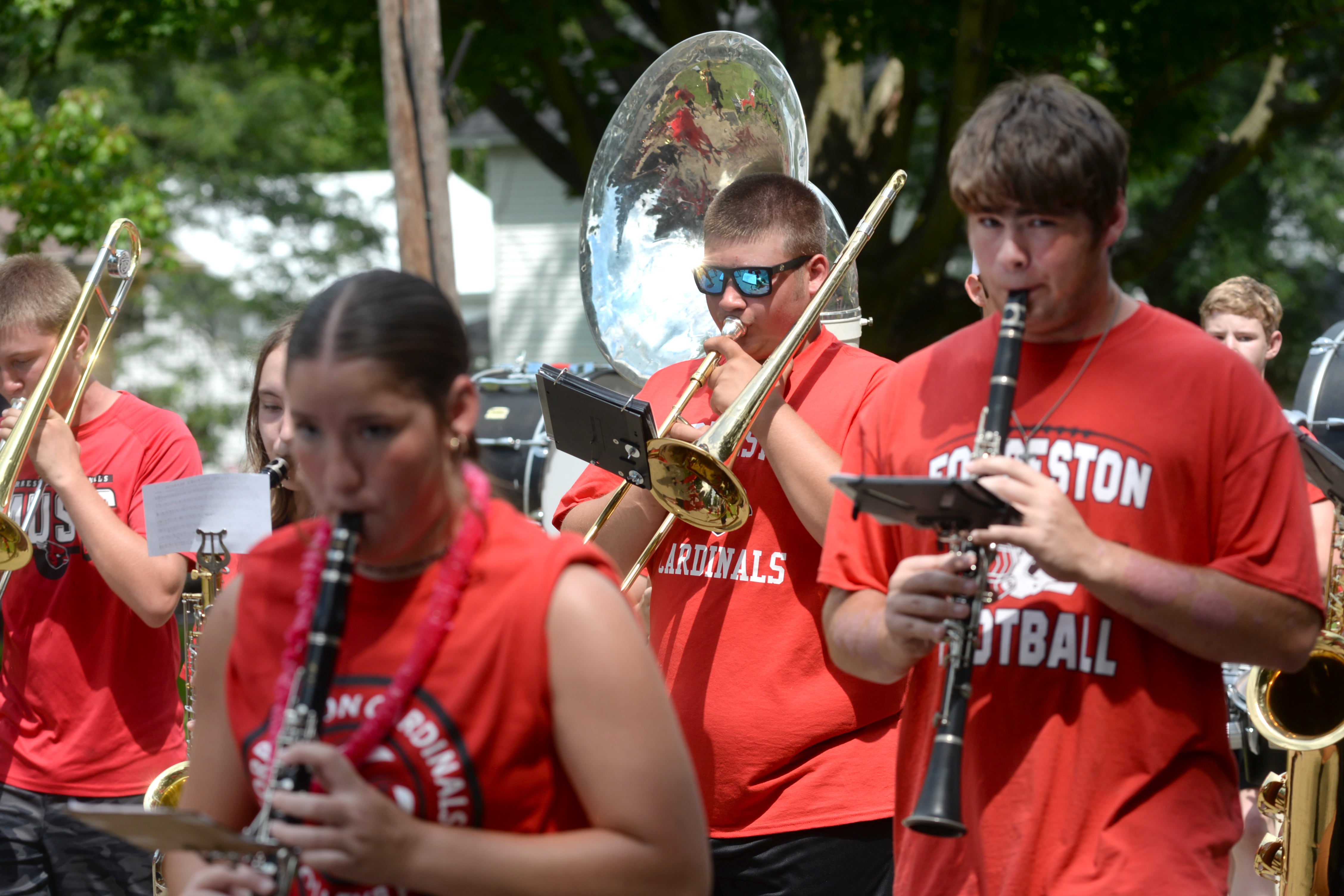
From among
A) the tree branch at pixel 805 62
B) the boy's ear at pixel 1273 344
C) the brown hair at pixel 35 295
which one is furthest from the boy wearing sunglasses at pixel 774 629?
the tree branch at pixel 805 62

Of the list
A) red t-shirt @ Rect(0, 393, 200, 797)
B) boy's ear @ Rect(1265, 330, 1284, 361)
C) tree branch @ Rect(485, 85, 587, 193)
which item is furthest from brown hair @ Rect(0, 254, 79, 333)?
tree branch @ Rect(485, 85, 587, 193)

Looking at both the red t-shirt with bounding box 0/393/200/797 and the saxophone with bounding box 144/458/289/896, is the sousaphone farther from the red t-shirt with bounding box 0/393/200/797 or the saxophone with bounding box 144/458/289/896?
the red t-shirt with bounding box 0/393/200/797

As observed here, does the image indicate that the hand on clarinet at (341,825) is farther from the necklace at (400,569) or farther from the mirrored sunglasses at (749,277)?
the mirrored sunglasses at (749,277)

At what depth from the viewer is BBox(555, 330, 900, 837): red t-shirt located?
9.91 ft

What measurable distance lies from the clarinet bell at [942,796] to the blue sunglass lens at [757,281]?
1.51m

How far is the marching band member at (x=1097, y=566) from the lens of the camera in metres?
2.02

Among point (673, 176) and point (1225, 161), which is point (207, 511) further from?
point (1225, 161)

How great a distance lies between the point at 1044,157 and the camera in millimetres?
2035

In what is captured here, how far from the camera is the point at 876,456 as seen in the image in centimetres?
234

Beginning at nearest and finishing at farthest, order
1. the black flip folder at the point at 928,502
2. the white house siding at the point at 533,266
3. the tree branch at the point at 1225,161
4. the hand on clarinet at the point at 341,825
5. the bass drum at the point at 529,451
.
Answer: the hand on clarinet at the point at 341,825 < the black flip folder at the point at 928,502 < the bass drum at the point at 529,451 < the tree branch at the point at 1225,161 < the white house siding at the point at 533,266

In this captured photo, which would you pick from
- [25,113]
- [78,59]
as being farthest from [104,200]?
[78,59]

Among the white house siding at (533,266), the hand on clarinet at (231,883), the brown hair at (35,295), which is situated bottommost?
the hand on clarinet at (231,883)

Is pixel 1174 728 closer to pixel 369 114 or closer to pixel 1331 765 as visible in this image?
pixel 1331 765

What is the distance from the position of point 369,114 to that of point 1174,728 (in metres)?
13.1
